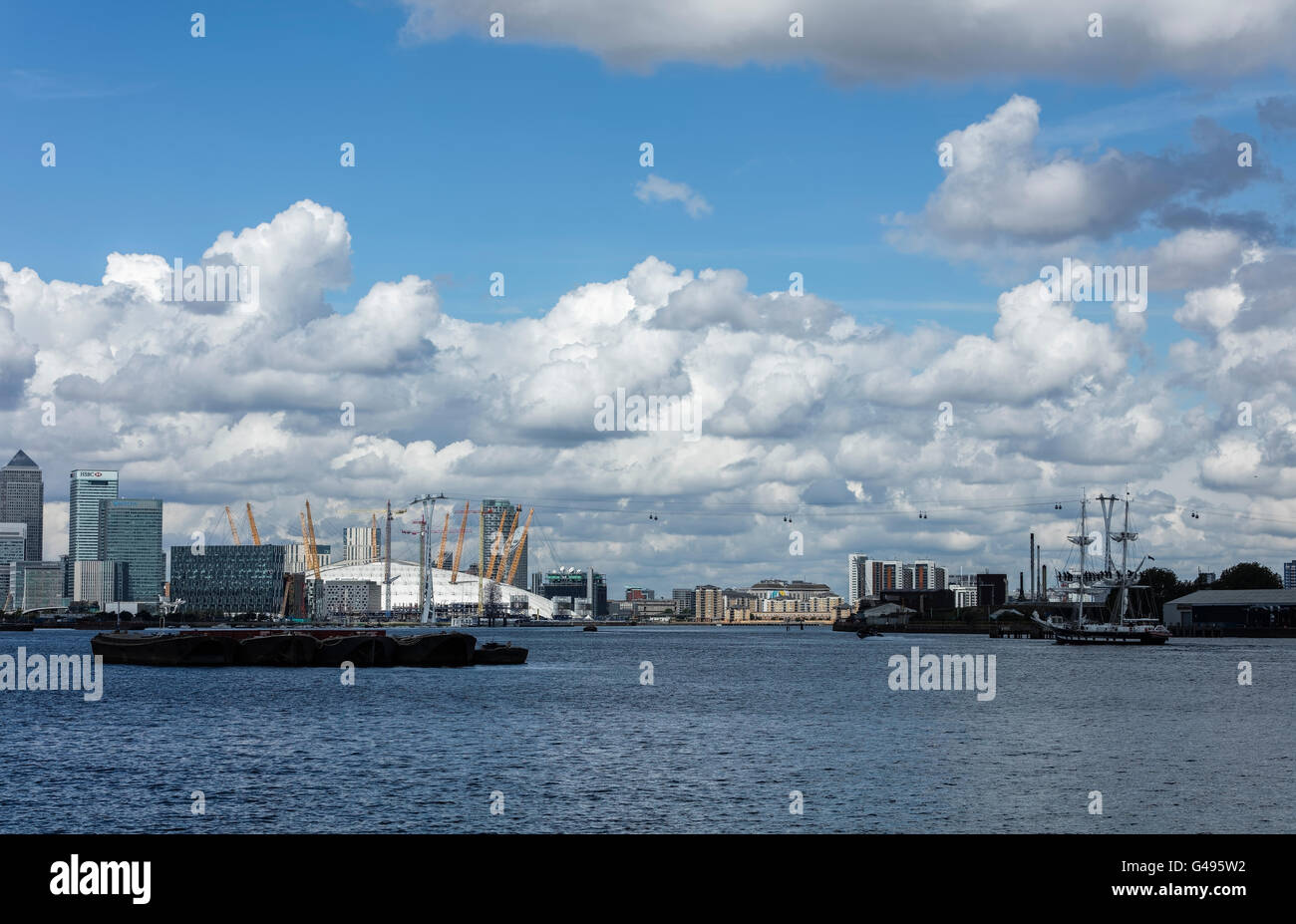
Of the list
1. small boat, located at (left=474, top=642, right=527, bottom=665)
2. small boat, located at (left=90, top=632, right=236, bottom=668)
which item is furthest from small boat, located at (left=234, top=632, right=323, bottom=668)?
small boat, located at (left=474, top=642, right=527, bottom=665)

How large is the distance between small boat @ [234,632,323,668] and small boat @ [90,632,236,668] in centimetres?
165

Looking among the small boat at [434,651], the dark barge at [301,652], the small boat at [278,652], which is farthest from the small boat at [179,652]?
the small boat at [434,651]

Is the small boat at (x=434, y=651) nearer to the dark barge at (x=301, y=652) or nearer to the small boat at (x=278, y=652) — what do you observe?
the dark barge at (x=301, y=652)

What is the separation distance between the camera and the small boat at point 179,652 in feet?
491

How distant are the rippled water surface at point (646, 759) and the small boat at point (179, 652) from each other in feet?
118

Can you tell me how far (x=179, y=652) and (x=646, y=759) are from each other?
10829 centimetres

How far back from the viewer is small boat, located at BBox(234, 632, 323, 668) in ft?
486

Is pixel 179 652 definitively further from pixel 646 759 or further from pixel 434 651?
pixel 646 759

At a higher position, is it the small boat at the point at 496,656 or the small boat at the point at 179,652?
the small boat at the point at 179,652

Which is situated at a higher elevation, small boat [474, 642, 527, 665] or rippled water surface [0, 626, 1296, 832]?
rippled water surface [0, 626, 1296, 832]

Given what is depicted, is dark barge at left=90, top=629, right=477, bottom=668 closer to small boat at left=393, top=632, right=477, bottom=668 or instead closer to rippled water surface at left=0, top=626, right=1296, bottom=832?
small boat at left=393, top=632, right=477, bottom=668

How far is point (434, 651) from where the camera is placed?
Result: 152750 millimetres

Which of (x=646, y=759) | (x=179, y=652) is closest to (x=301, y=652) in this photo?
(x=179, y=652)
